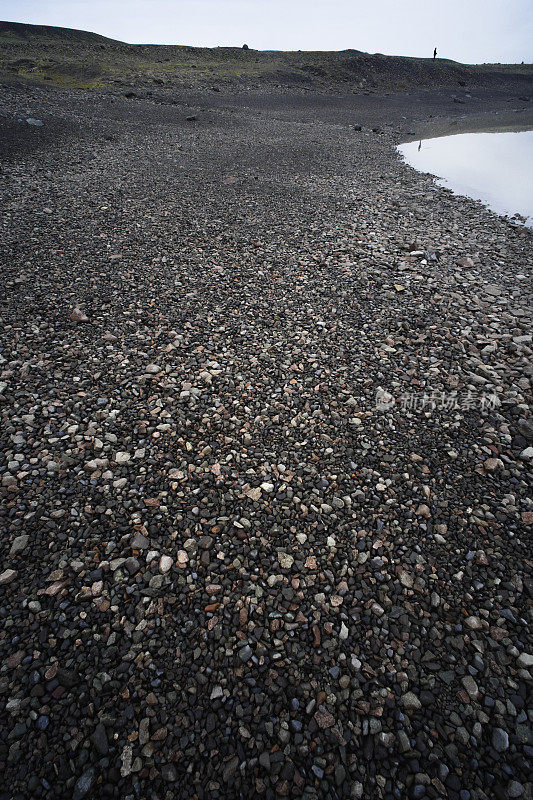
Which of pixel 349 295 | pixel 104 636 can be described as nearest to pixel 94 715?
pixel 104 636

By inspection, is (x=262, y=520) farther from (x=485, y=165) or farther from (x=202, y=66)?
(x=202, y=66)

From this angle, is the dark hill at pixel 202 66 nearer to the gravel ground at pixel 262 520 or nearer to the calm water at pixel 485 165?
the calm water at pixel 485 165

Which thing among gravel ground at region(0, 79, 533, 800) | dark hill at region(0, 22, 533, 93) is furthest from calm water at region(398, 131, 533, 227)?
dark hill at region(0, 22, 533, 93)

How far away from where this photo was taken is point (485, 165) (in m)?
Result: 23.5

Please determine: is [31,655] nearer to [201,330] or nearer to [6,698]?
[6,698]

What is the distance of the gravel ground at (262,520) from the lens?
126 inches

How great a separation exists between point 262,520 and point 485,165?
28.5m

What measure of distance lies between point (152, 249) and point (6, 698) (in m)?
10.6

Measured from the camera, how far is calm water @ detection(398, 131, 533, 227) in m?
17.8

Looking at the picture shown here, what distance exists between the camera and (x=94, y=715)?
10.8 feet

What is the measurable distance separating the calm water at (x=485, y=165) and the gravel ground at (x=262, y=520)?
28.7 feet

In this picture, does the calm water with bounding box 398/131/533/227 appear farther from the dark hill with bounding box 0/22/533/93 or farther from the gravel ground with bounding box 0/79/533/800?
the dark hill with bounding box 0/22/533/93

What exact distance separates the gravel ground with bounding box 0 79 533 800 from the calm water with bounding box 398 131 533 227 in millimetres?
8744

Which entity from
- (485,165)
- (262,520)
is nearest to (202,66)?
(485,165)
